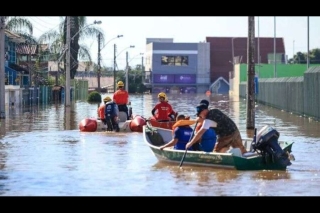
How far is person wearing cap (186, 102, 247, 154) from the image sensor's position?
644 inches

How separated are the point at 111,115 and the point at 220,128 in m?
10.3

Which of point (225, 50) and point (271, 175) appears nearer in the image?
point (271, 175)

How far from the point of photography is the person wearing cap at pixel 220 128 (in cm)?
1636

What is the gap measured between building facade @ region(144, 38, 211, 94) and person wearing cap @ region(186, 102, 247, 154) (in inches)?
4493

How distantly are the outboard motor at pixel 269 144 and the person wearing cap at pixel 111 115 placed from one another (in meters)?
10.9

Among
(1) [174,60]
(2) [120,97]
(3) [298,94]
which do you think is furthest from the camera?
(1) [174,60]

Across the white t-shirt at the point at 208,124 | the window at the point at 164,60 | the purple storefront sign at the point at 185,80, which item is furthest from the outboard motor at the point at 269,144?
the window at the point at 164,60

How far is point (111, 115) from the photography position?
86.8ft

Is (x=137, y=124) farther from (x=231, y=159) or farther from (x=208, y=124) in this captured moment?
(x=231, y=159)

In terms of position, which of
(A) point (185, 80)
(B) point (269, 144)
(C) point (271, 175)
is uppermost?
(A) point (185, 80)

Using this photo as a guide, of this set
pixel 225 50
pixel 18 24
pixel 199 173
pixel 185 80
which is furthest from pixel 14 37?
pixel 225 50
